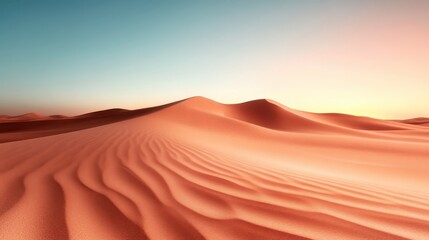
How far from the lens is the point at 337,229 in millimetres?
1749

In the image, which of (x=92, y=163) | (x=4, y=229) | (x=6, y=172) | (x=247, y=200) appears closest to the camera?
(x=4, y=229)

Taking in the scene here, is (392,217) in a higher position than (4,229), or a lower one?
lower

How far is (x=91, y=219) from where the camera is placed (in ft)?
5.69

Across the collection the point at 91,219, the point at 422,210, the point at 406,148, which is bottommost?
the point at 406,148

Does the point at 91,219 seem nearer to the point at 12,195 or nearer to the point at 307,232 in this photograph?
the point at 12,195

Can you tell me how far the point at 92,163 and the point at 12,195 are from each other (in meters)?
1.31

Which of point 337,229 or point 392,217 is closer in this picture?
point 337,229

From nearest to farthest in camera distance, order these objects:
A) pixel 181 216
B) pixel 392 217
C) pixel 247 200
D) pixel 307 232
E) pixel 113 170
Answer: pixel 307 232 → pixel 181 216 → pixel 392 217 → pixel 247 200 → pixel 113 170

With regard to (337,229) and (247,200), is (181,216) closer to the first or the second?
(247,200)

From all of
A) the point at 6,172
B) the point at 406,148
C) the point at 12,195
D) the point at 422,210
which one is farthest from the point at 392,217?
the point at 406,148

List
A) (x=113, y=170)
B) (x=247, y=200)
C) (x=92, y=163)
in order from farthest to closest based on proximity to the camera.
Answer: (x=92, y=163) → (x=113, y=170) → (x=247, y=200)

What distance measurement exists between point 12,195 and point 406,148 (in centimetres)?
1146

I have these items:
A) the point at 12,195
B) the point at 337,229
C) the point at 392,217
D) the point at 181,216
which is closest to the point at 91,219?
the point at 181,216

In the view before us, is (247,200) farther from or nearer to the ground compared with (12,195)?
nearer to the ground
